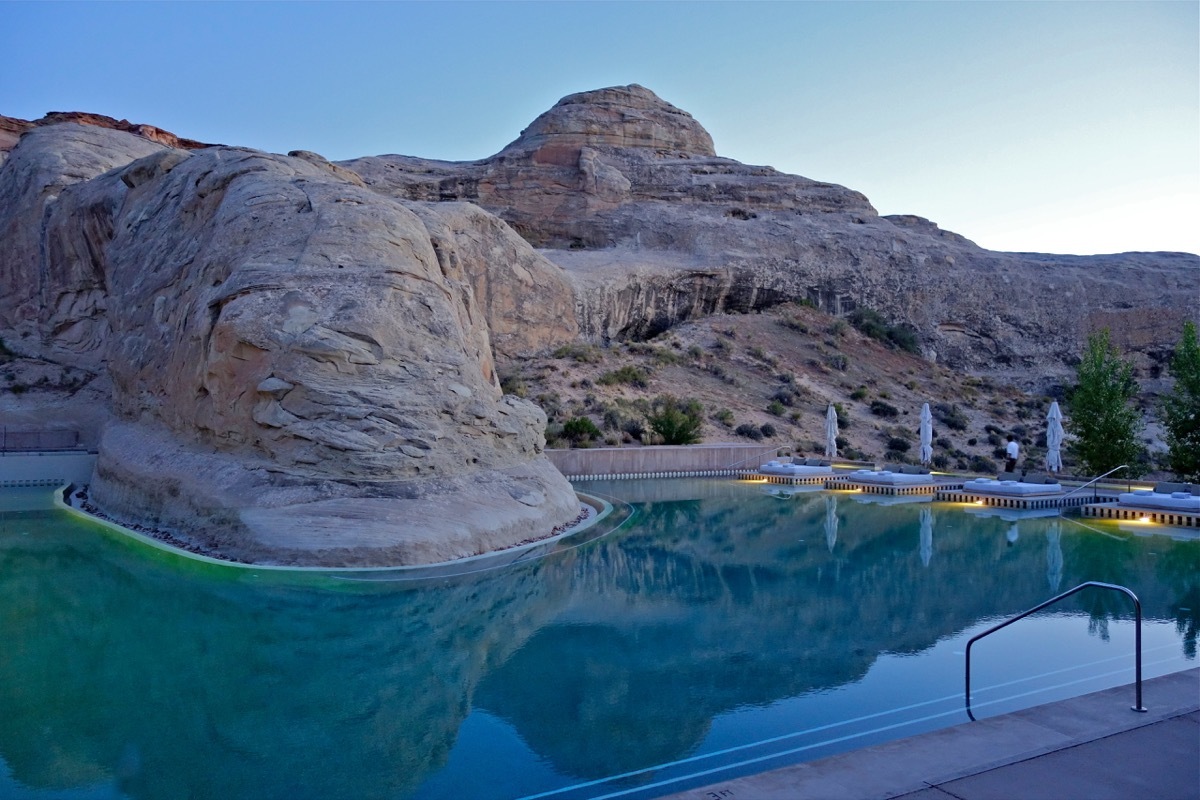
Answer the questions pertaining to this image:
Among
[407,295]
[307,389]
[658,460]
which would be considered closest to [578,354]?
[658,460]

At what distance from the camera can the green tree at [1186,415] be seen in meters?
19.1

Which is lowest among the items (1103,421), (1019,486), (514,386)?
(1019,486)

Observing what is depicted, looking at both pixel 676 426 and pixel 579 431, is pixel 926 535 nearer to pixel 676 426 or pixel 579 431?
pixel 676 426

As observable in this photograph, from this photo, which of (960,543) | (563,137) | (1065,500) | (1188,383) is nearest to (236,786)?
(960,543)

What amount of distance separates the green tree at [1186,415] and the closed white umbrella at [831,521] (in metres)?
7.71

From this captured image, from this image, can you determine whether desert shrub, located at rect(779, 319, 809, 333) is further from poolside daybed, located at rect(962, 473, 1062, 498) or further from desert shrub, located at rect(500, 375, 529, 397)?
poolside daybed, located at rect(962, 473, 1062, 498)

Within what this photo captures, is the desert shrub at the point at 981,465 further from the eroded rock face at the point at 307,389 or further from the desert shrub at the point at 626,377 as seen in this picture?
the eroded rock face at the point at 307,389

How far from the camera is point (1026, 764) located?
13.7ft

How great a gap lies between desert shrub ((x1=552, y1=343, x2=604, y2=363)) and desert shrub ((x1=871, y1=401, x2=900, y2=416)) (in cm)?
1022

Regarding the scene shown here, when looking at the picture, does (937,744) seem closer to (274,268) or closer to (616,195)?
(274,268)

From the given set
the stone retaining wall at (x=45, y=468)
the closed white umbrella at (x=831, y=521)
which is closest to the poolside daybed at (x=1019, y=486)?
the closed white umbrella at (x=831, y=521)

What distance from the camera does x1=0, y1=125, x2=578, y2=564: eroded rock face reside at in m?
11.6

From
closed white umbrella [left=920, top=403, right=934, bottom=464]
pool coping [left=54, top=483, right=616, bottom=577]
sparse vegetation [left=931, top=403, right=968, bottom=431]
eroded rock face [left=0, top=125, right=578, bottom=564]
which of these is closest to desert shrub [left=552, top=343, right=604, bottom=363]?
eroded rock face [left=0, top=125, right=578, bottom=564]

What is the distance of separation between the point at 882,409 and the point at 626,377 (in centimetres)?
970
